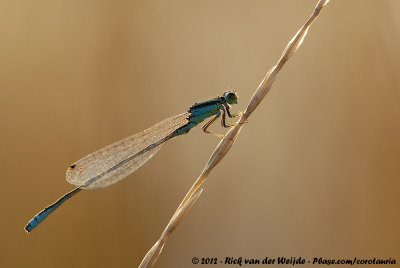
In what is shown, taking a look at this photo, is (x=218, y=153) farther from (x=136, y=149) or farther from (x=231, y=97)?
(x=136, y=149)

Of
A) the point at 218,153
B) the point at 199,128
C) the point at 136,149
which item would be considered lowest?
the point at 199,128

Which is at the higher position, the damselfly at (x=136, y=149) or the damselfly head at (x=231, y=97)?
the damselfly at (x=136, y=149)

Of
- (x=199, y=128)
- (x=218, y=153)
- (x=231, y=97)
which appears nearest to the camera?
(x=218, y=153)

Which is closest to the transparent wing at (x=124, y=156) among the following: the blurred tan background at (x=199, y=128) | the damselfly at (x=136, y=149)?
the damselfly at (x=136, y=149)

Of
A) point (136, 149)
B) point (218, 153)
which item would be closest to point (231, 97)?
point (136, 149)

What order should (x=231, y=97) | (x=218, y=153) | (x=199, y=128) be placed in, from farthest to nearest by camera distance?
1. (x=199, y=128)
2. (x=231, y=97)
3. (x=218, y=153)

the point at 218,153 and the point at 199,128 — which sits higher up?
the point at 218,153

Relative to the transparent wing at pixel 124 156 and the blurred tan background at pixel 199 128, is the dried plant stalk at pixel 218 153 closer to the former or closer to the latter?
the transparent wing at pixel 124 156
